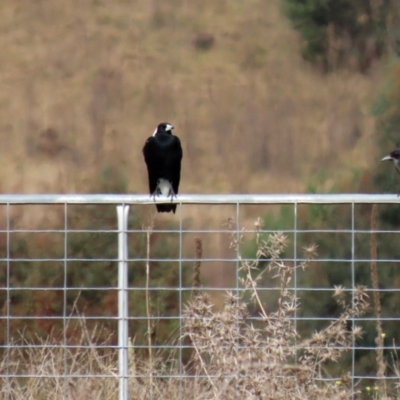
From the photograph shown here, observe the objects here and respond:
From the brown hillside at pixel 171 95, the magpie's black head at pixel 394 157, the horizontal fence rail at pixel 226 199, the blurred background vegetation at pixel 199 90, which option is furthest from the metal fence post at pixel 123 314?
the brown hillside at pixel 171 95

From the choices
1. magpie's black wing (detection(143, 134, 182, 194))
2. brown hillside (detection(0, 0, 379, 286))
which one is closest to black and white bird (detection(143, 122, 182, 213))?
magpie's black wing (detection(143, 134, 182, 194))

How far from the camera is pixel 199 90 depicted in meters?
20.0

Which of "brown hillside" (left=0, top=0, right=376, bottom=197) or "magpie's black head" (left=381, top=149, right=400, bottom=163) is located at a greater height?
"brown hillside" (left=0, top=0, right=376, bottom=197)

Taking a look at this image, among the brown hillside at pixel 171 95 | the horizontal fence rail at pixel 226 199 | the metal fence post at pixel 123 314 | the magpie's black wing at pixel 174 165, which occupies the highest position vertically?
the brown hillside at pixel 171 95

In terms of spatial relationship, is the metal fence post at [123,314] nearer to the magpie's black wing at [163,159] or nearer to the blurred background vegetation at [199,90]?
the magpie's black wing at [163,159]

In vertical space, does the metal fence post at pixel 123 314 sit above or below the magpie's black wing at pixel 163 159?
below

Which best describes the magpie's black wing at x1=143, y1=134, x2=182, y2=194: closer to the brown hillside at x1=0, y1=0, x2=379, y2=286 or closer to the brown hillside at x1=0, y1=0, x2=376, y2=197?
the brown hillside at x1=0, y1=0, x2=376, y2=197

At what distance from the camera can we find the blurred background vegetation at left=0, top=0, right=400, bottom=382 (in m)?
17.8

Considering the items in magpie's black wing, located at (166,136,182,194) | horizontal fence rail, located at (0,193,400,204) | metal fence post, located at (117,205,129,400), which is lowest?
metal fence post, located at (117,205,129,400)

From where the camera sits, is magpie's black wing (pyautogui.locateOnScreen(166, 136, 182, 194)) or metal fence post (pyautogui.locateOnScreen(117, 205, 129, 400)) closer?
metal fence post (pyautogui.locateOnScreen(117, 205, 129, 400))

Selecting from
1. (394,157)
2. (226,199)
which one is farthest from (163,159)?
(226,199)

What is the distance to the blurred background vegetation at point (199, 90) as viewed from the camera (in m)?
17.8

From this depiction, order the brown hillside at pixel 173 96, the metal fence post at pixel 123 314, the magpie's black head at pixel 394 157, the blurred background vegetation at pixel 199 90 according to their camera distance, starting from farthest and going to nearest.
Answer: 1. the brown hillside at pixel 173 96
2. the blurred background vegetation at pixel 199 90
3. the magpie's black head at pixel 394 157
4. the metal fence post at pixel 123 314

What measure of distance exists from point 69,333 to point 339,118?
1361 centimetres
